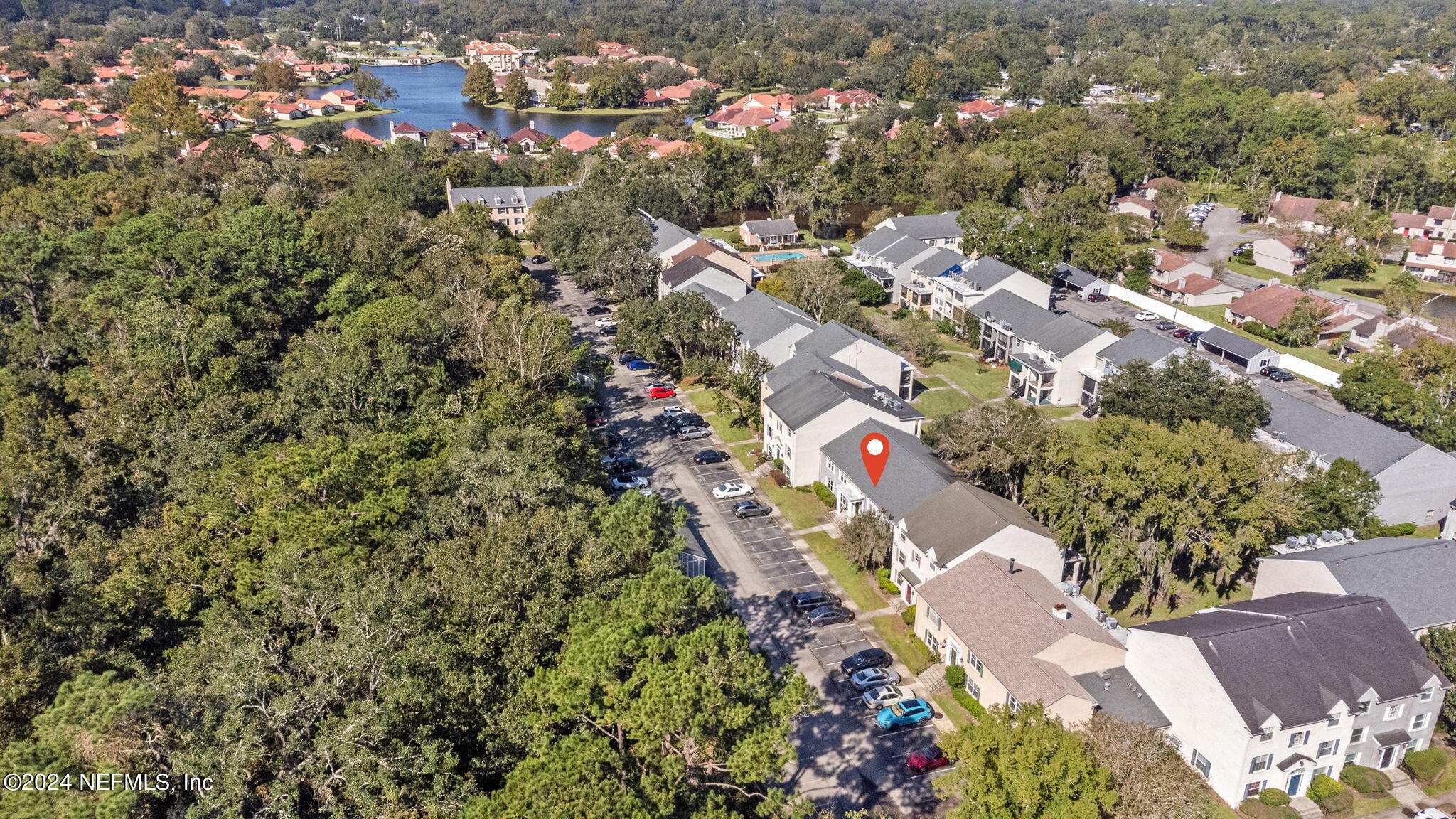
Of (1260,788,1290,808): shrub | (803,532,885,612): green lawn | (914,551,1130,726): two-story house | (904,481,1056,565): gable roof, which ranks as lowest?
(803,532,885,612): green lawn

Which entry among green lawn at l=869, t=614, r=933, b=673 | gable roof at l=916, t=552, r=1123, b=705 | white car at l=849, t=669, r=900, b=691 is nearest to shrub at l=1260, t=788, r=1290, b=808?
gable roof at l=916, t=552, r=1123, b=705

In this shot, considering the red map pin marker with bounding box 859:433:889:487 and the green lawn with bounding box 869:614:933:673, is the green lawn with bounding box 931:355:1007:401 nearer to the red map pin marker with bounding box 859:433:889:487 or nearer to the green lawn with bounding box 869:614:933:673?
the red map pin marker with bounding box 859:433:889:487

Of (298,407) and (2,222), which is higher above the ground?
(2,222)

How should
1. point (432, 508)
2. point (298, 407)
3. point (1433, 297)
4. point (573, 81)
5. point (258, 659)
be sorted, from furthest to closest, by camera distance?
point (573, 81)
point (1433, 297)
point (298, 407)
point (432, 508)
point (258, 659)

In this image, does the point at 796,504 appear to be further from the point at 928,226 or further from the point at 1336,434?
the point at 928,226

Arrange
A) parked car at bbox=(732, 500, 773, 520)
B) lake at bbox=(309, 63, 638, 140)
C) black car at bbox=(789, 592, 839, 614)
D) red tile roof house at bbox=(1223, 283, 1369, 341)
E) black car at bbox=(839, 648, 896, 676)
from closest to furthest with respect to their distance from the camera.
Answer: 1. black car at bbox=(839, 648, 896, 676)
2. black car at bbox=(789, 592, 839, 614)
3. parked car at bbox=(732, 500, 773, 520)
4. red tile roof house at bbox=(1223, 283, 1369, 341)
5. lake at bbox=(309, 63, 638, 140)

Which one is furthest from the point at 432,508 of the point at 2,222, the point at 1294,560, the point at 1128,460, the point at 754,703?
the point at 2,222

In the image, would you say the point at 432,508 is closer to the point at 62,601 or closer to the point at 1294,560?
the point at 62,601
